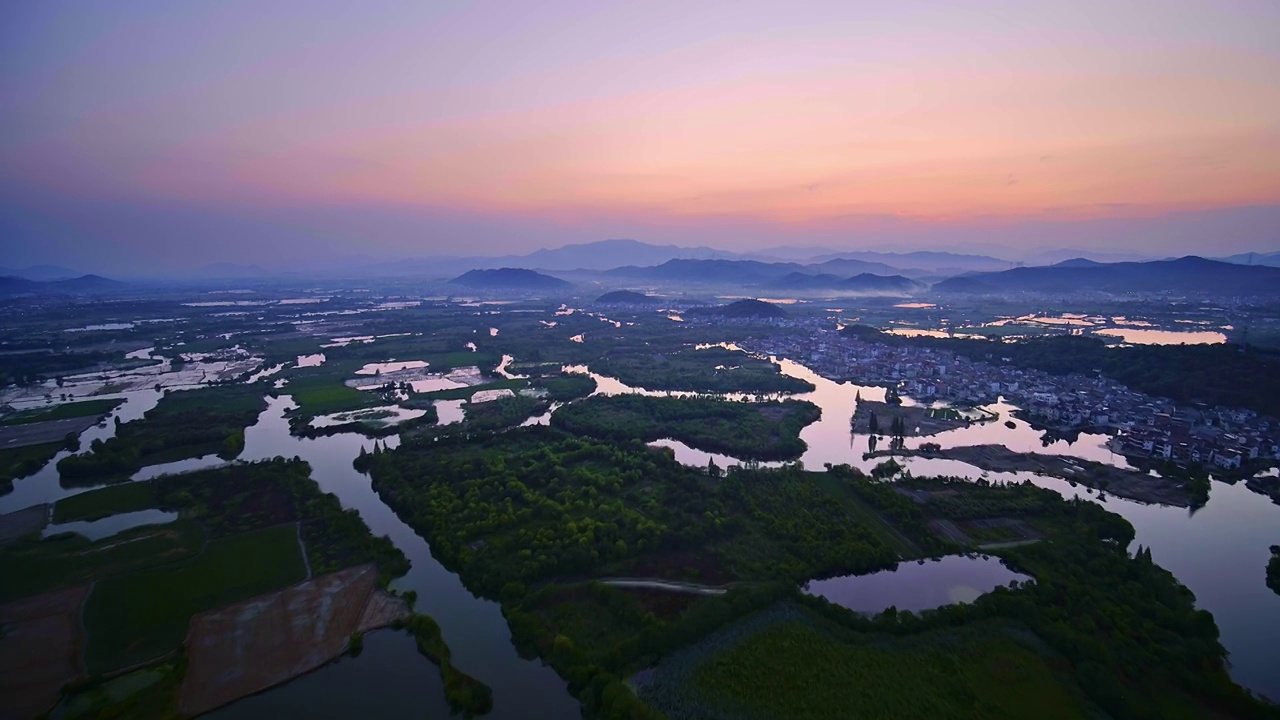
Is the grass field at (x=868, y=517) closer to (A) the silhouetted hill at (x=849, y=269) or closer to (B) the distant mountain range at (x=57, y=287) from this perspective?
(B) the distant mountain range at (x=57, y=287)

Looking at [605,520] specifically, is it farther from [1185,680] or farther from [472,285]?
[472,285]

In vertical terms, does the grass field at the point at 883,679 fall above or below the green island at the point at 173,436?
below

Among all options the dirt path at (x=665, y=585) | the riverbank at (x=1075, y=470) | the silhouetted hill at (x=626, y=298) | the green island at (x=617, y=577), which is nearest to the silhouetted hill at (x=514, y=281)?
the silhouetted hill at (x=626, y=298)

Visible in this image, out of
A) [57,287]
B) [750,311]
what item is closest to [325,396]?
[750,311]

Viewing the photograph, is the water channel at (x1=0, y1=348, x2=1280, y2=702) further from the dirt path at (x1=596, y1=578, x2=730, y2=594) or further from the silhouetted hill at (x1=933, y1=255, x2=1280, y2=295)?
the silhouetted hill at (x1=933, y1=255, x2=1280, y2=295)

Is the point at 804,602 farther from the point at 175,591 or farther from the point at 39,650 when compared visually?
the point at 39,650

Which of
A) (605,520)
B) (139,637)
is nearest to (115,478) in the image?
(139,637)
